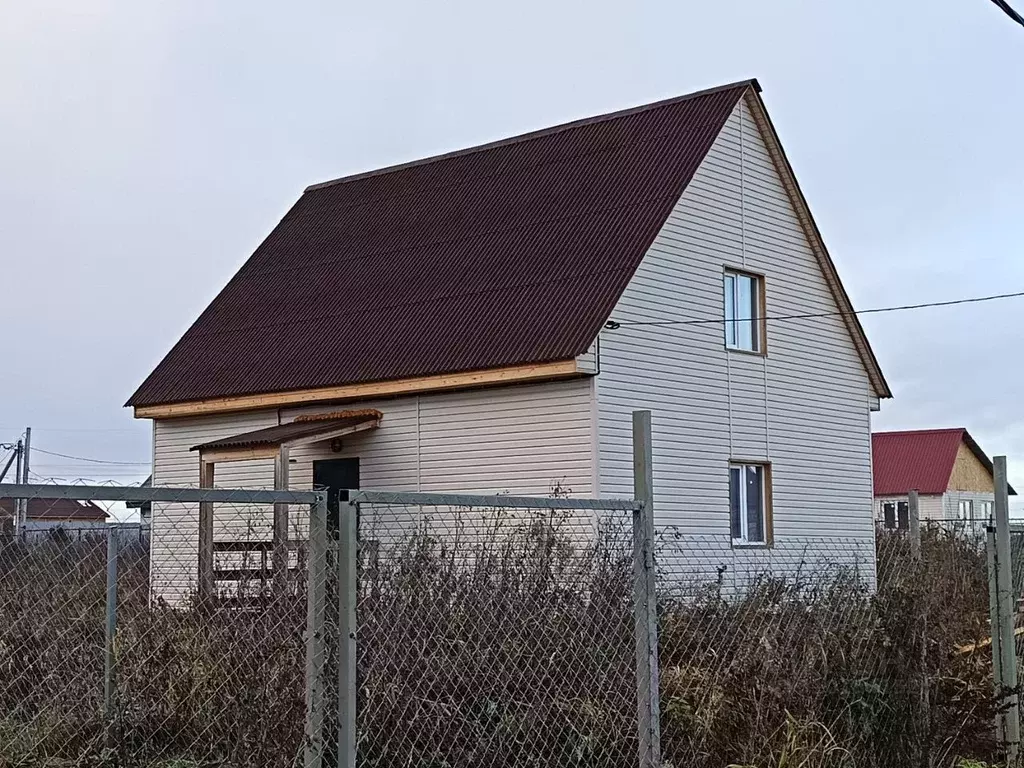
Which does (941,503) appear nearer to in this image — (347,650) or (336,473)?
(336,473)

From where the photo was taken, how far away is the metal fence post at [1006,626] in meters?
8.56

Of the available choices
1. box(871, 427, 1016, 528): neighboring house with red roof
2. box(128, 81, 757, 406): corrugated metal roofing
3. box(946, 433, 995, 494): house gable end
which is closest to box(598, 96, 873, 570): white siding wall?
box(128, 81, 757, 406): corrugated metal roofing

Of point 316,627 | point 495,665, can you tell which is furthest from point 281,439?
point 316,627

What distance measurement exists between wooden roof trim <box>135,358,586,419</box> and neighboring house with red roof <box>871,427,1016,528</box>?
1321 inches

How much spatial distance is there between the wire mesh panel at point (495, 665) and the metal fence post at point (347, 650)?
1321mm

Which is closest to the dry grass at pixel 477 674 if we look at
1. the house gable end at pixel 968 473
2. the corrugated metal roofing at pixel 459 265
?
the corrugated metal roofing at pixel 459 265

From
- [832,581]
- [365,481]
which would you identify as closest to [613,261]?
[365,481]

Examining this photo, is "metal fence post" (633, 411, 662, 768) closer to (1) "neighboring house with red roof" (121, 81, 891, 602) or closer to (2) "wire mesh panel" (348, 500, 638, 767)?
(2) "wire mesh panel" (348, 500, 638, 767)

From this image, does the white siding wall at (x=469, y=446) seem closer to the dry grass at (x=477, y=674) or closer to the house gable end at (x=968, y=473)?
the dry grass at (x=477, y=674)

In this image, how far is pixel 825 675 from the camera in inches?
309

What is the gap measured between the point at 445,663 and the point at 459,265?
14.0m

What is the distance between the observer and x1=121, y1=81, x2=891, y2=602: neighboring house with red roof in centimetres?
1753

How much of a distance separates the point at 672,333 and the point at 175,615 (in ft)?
40.9

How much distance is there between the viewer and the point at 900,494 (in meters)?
50.9
